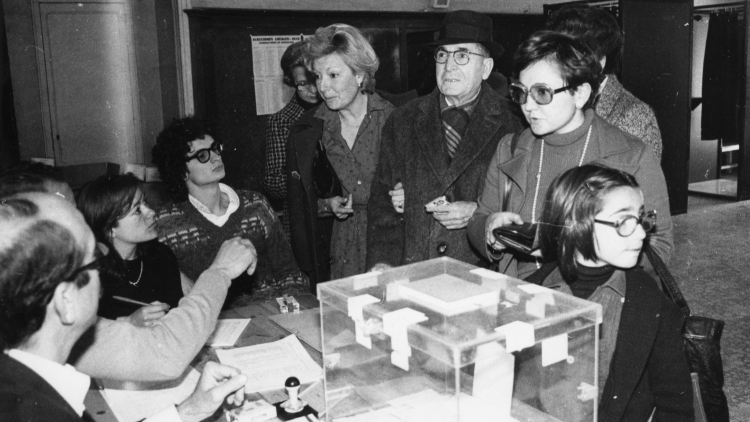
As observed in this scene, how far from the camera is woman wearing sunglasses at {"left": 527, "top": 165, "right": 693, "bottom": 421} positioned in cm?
182

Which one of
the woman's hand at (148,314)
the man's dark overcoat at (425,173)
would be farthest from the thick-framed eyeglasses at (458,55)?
the woman's hand at (148,314)

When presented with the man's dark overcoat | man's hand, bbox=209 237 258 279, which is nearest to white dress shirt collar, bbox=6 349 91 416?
man's hand, bbox=209 237 258 279

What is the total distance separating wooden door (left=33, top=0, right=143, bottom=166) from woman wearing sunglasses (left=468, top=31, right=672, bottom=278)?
13.8ft

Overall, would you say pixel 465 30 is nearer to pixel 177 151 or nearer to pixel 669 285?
pixel 669 285

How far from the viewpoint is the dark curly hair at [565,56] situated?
7.50ft

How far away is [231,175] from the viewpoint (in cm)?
580

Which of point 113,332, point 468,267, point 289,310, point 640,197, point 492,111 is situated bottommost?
point 289,310

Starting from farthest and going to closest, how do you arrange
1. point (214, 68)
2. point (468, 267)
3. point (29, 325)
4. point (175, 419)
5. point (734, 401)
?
1. point (214, 68)
2. point (734, 401)
3. point (468, 267)
4. point (175, 419)
5. point (29, 325)

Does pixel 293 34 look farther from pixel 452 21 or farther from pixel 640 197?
pixel 640 197


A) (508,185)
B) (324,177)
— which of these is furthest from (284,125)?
(508,185)

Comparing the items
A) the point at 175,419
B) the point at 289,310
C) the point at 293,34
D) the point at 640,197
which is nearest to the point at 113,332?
the point at 175,419

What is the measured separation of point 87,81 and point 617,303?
4.97 m

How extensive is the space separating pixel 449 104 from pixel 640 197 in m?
1.21

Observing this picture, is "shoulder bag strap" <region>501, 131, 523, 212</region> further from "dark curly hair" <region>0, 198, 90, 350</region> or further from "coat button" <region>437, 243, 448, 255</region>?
"dark curly hair" <region>0, 198, 90, 350</region>
